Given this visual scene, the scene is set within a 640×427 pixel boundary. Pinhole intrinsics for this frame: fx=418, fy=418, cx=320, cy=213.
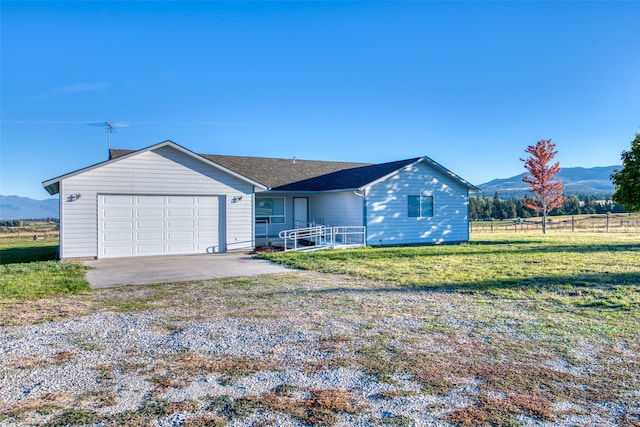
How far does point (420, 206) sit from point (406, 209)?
77cm

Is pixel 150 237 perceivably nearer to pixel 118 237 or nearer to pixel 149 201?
pixel 118 237

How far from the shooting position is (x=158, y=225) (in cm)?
1559

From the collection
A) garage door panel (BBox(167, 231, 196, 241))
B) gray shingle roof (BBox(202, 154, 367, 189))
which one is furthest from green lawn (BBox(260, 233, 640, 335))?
gray shingle roof (BBox(202, 154, 367, 189))

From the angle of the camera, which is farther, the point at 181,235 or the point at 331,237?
the point at 331,237

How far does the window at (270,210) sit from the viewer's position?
2012cm

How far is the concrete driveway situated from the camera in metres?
10.0

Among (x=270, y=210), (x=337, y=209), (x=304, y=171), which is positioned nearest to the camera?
(x=337, y=209)

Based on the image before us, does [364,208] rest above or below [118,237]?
above

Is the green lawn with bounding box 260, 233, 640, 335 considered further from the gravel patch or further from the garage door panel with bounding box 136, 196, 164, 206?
the garage door panel with bounding box 136, 196, 164, 206

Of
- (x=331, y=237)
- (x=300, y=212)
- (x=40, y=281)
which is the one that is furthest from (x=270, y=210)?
(x=40, y=281)

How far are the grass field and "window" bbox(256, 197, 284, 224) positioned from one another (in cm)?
941

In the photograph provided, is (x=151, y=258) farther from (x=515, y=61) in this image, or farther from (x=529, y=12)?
(x=515, y=61)

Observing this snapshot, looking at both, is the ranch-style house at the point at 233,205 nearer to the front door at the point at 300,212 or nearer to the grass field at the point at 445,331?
the front door at the point at 300,212

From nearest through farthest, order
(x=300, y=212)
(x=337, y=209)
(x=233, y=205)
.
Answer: (x=233, y=205)
(x=337, y=209)
(x=300, y=212)
